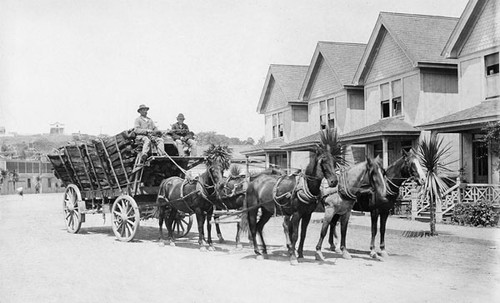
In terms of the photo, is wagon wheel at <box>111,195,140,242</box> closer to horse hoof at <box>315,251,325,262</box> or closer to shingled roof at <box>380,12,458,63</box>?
horse hoof at <box>315,251,325,262</box>

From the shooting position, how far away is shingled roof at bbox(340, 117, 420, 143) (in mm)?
23031

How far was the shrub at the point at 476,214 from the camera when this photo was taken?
1705cm

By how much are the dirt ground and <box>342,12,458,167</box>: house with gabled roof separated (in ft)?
31.6

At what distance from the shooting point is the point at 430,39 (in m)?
24.6

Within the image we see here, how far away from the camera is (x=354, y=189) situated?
457 inches

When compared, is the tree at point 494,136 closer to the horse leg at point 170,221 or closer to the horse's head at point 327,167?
the horse's head at point 327,167

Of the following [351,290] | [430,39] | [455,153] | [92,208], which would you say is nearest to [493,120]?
[455,153]

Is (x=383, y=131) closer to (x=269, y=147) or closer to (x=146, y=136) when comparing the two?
(x=146, y=136)

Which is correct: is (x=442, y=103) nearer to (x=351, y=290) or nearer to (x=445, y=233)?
(x=445, y=233)

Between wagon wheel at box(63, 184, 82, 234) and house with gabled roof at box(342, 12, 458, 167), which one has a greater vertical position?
house with gabled roof at box(342, 12, 458, 167)

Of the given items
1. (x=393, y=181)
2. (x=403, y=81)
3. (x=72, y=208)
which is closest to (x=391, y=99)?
(x=403, y=81)

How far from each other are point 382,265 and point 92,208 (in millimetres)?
Answer: 10063

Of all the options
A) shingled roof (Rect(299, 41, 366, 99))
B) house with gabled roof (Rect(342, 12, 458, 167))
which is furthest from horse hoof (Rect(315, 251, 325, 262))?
shingled roof (Rect(299, 41, 366, 99))

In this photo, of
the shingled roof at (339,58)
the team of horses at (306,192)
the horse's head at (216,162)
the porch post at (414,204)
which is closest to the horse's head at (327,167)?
the team of horses at (306,192)
